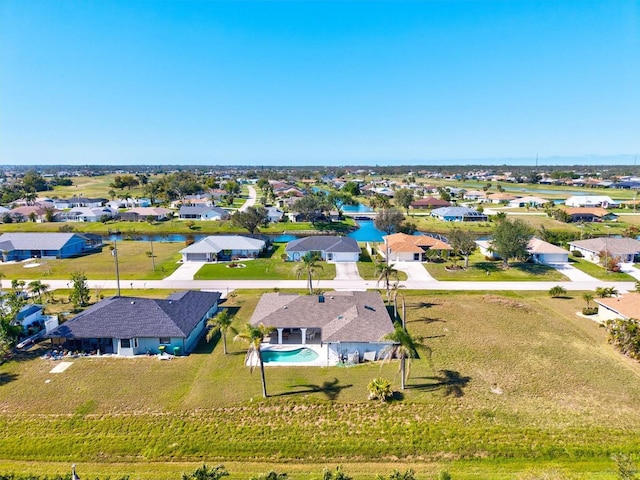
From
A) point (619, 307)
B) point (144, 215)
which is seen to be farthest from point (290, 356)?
point (144, 215)

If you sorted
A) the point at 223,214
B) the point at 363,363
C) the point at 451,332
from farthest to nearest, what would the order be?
Answer: 1. the point at 223,214
2. the point at 451,332
3. the point at 363,363

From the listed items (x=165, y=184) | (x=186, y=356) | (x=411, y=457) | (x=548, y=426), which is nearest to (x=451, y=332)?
(x=548, y=426)

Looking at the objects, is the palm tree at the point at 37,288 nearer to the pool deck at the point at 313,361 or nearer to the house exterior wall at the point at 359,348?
the pool deck at the point at 313,361

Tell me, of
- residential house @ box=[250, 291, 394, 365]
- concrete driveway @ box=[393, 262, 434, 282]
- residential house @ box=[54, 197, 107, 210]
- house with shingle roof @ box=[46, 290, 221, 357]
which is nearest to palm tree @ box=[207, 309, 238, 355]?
house with shingle roof @ box=[46, 290, 221, 357]

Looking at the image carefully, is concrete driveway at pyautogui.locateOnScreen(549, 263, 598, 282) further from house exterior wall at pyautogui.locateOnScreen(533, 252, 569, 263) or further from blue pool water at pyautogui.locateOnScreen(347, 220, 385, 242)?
A: blue pool water at pyautogui.locateOnScreen(347, 220, 385, 242)

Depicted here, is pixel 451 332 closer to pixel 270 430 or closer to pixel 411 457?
pixel 411 457

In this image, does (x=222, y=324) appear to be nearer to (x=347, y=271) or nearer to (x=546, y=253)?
(x=347, y=271)

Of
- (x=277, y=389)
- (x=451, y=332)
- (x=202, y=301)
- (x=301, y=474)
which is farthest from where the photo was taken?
(x=202, y=301)
